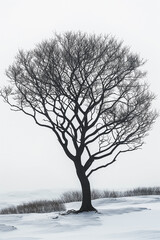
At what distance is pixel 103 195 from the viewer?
3353cm

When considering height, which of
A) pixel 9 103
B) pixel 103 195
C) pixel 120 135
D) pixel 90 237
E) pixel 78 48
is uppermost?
pixel 78 48

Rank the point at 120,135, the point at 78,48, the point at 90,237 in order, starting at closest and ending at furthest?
the point at 90,237 < the point at 78,48 < the point at 120,135

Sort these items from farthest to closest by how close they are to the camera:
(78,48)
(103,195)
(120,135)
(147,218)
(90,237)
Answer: (103,195) → (120,135) → (78,48) → (147,218) → (90,237)

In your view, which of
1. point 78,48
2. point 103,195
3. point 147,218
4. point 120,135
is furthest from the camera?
point 103,195

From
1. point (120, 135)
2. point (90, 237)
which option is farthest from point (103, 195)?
point (90, 237)

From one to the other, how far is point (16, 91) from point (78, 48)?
5160 mm

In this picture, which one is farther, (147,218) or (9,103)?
(9,103)

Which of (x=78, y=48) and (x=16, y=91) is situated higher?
(x=78, y=48)

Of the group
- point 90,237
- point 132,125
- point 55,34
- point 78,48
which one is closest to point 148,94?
point 132,125

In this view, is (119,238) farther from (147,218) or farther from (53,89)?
(53,89)

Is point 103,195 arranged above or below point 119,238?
above

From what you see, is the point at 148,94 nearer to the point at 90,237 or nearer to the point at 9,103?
the point at 9,103

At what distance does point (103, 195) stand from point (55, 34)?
17049 millimetres

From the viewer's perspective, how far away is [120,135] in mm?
23234
